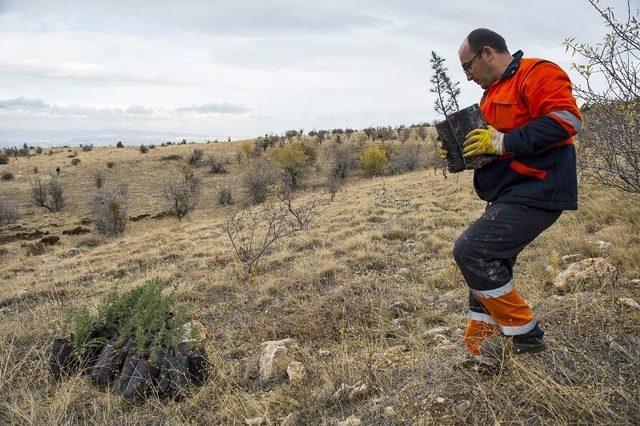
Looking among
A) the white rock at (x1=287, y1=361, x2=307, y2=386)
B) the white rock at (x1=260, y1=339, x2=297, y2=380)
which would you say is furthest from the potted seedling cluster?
the white rock at (x1=287, y1=361, x2=307, y2=386)

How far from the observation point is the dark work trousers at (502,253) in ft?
7.61

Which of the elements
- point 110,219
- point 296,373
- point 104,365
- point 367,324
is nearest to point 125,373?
point 104,365

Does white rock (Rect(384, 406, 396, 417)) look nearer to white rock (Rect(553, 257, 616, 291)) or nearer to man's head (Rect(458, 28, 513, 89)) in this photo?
man's head (Rect(458, 28, 513, 89))

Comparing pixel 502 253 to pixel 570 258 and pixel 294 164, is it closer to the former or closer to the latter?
pixel 570 258

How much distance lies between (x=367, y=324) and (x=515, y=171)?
252 cm

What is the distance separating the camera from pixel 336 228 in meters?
10.3

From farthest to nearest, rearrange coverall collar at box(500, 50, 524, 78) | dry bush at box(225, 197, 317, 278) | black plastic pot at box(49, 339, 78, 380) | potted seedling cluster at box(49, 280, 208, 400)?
dry bush at box(225, 197, 317, 278), black plastic pot at box(49, 339, 78, 380), potted seedling cluster at box(49, 280, 208, 400), coverall collar at box(500, 50, 524, 78)

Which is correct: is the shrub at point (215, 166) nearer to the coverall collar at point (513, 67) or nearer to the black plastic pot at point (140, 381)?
the black plastic pot at point (140, 381)

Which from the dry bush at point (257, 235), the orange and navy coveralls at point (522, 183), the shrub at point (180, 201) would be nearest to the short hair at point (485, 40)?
the orange and navy coveralls at point (522, 183)

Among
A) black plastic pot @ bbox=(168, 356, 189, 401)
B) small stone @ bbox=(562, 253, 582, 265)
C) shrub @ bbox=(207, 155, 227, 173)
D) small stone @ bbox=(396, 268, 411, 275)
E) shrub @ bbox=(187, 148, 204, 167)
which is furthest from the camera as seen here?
shrub @ bbox=(187, 148, 204, 167)

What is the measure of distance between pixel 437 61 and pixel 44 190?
22459 millimetres

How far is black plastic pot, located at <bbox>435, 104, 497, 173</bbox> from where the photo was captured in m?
2.45

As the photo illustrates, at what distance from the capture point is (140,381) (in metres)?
3.46

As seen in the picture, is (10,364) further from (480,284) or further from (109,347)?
(480,284)
